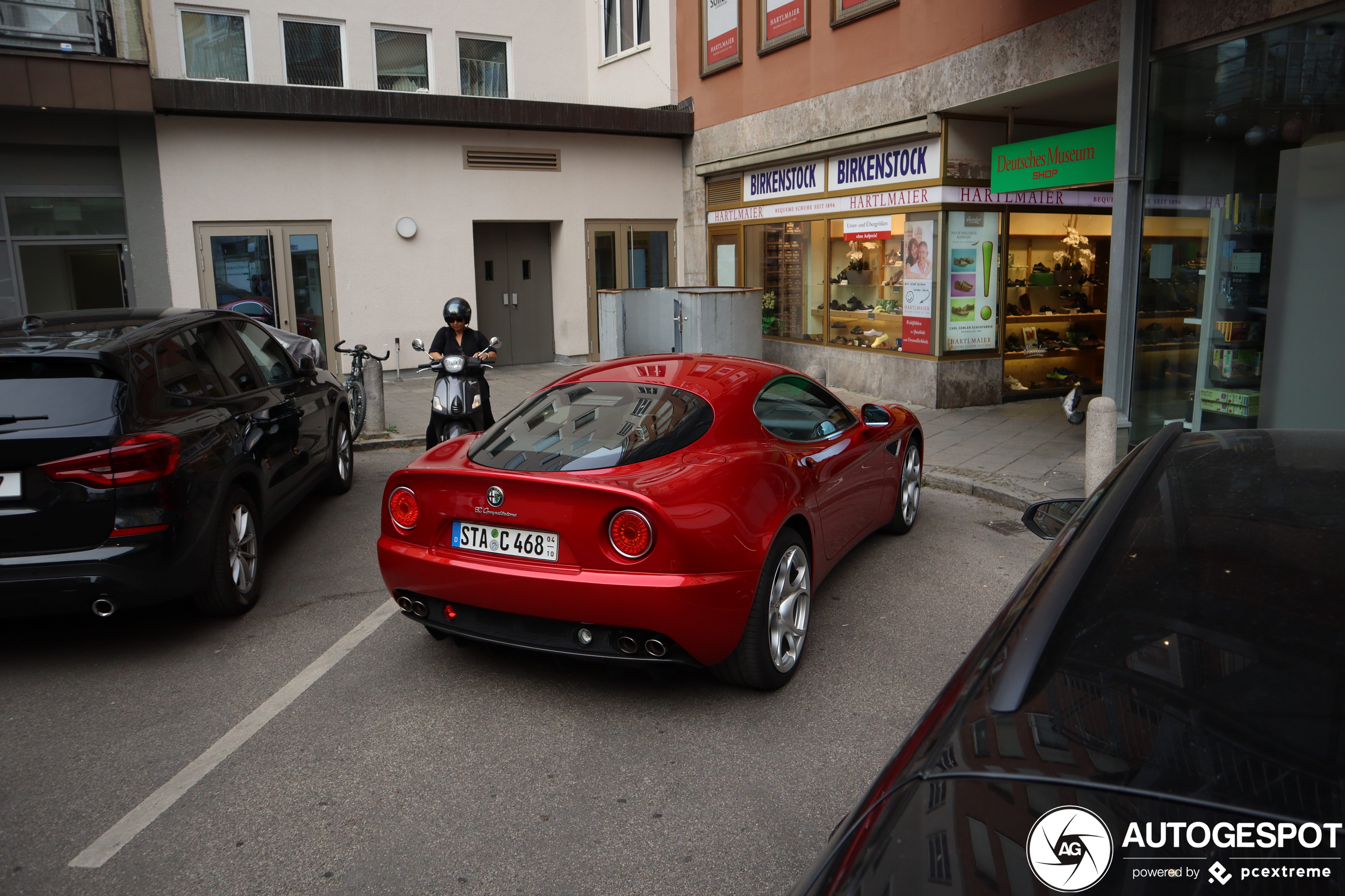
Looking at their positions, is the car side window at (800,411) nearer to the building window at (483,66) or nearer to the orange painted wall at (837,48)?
the orange painted wall at (837,48)

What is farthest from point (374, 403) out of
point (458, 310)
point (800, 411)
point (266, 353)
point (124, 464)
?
point (800, 411)

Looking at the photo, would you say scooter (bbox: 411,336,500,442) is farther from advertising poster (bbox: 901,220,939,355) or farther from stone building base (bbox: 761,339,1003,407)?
advertising poster (bbox: 901,220,939,355)

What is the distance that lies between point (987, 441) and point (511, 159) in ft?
32.1

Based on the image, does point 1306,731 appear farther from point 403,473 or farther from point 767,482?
point 403,473

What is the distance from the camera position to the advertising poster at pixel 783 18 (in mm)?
13531

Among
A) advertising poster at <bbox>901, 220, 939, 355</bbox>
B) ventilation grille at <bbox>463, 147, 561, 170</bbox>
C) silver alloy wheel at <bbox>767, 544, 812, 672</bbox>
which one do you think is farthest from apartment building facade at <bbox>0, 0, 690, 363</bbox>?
silver alloy wheel at <bbox>767, 544, 812, 672</bbox>

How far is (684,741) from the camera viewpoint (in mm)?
3832

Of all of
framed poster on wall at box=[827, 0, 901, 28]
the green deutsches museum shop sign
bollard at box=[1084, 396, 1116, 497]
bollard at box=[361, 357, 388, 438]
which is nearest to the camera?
bollard at box=[1084, 396, 1116, 497]

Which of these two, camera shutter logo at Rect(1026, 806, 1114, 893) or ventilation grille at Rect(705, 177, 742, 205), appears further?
ventilation grille at Rect(705, 177, 742, 205)

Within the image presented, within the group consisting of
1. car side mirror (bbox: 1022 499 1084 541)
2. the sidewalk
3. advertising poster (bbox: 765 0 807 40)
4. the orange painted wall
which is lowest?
the sidewalk

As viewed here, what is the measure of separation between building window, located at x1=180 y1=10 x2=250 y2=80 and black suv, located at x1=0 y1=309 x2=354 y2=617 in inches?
467

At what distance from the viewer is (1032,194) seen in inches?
480

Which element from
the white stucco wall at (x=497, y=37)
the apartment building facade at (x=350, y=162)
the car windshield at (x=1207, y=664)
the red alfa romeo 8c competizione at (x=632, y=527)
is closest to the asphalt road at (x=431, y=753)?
the red alfa romeo 8c competizione at (x=632, y=527)

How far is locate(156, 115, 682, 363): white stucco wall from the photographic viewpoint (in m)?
14.1
